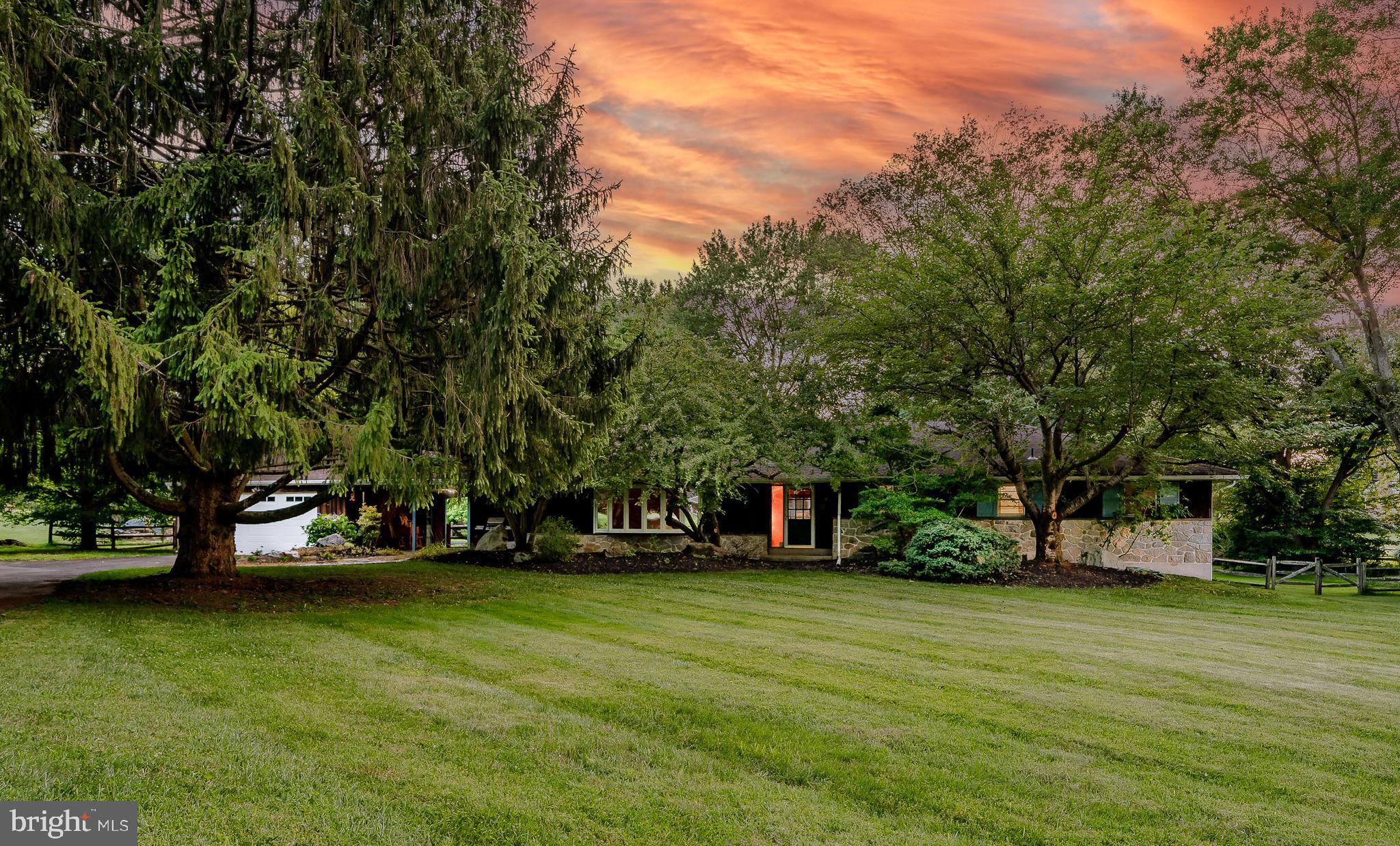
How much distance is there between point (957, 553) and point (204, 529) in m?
13.7

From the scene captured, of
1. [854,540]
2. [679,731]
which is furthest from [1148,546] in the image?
[679,731]

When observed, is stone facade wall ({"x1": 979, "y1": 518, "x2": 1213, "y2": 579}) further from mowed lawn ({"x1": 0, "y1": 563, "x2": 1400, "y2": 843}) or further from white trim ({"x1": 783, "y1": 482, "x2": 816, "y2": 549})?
mowed lawn ({"x1": 0, "y1": 563, "x2": 1400, "y2": 843})

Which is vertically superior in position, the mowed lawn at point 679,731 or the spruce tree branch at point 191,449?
the spruce tree branch at point 191,449

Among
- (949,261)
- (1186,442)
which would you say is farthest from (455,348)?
(1186,442)

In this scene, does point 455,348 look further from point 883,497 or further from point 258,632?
point 883,497

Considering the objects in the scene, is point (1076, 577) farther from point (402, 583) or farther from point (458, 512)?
point (458, 512)

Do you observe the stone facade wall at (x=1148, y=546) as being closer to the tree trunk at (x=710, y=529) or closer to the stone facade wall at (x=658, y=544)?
the stone facade wall at (x=658, y=544)

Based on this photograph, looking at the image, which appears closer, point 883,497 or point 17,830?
point 17,830

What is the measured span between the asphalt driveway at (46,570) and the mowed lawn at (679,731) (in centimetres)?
154

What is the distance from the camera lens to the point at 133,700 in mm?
5590

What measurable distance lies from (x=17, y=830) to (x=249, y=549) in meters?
21.0

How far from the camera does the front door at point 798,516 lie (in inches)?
895

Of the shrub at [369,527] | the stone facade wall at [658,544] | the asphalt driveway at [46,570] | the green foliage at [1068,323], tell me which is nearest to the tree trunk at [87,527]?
the asphalt driveway at [46,570]

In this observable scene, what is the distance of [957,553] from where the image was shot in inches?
661
